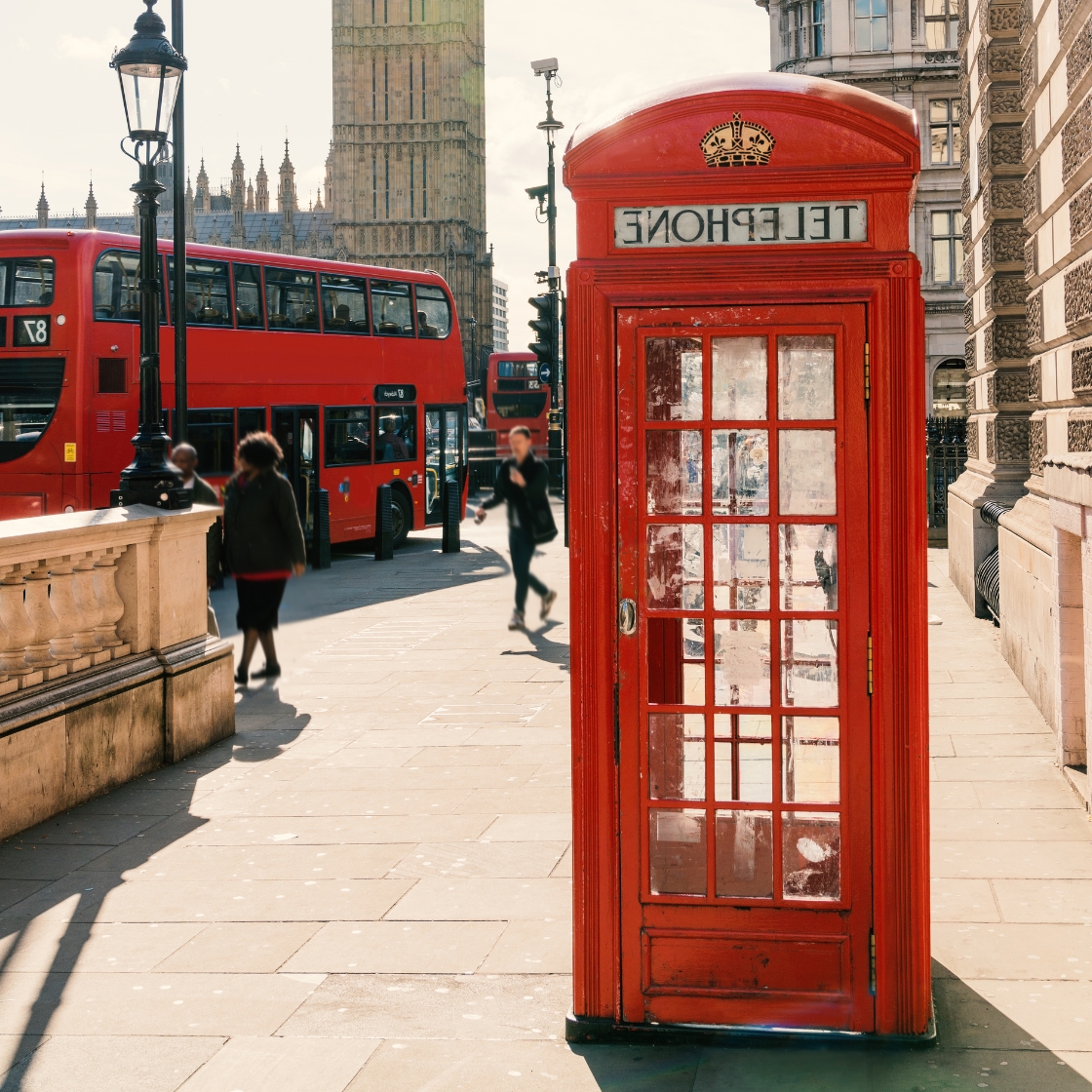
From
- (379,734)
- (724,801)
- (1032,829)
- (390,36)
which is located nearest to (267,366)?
(379,734)

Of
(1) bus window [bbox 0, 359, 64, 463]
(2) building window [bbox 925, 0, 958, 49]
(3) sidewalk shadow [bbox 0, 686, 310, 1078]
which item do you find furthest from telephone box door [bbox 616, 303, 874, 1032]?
(2) building window [bbox 925, 0, 958, 49]

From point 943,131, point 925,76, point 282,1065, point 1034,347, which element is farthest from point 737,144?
point 925,76

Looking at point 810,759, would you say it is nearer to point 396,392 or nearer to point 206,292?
point 206,292

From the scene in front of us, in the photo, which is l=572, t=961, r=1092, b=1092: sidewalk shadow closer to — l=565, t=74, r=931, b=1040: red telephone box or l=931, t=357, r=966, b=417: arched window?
l=565, t=74, r=931, b=1040: red telephone box

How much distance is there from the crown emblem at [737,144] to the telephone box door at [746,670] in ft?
1.29

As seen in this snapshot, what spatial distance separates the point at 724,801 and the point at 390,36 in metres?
103

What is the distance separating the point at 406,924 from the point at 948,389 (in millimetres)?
40157

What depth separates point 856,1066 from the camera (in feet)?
12.5

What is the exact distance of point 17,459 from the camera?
16.8m

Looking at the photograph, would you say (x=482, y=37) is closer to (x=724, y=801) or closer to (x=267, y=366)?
(x=267, y=366)

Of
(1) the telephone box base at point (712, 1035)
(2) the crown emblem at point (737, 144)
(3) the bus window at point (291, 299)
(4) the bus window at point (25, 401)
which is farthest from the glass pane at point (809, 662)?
(3) the bus window at point (291, 299)

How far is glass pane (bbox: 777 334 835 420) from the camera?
3.89 meters

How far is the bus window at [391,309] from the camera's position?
72.7 feet

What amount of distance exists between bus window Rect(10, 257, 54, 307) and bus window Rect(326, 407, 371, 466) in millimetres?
5043
